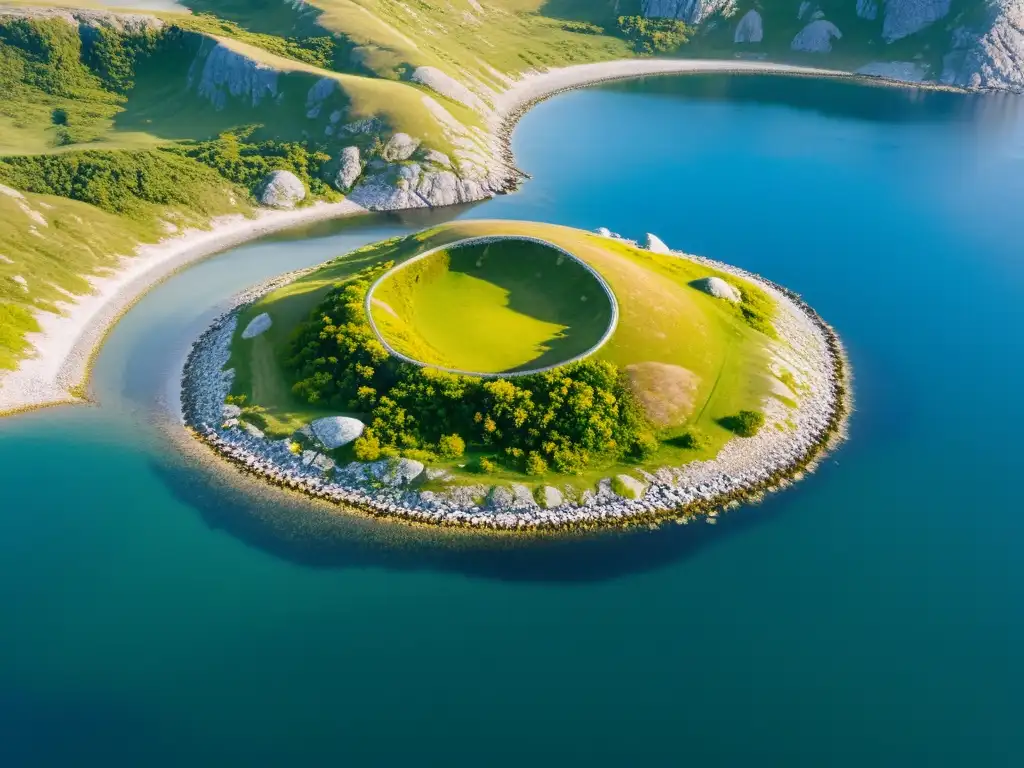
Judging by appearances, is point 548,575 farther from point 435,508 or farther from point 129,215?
point 129,215

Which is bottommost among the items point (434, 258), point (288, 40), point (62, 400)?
point (62, 400)

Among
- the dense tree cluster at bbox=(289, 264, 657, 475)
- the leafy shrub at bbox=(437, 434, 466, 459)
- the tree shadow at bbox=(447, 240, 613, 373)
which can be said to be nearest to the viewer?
the leafy shrub at bbox=(437, 434, 466, 459)

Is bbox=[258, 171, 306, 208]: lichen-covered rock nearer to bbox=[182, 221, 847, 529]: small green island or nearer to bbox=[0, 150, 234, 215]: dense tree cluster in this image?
bbox=[0, 150, 234, 215]: dense tree cluster

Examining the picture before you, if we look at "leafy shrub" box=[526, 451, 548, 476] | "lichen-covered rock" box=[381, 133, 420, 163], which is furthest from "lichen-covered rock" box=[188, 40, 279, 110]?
"leafy shrub" box=[526, 451, 548, 476]

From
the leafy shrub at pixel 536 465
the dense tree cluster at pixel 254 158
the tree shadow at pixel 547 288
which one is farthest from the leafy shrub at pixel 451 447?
the dense tree cluster at pixel 254 158

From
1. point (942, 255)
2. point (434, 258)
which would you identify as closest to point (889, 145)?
point (942, 255)

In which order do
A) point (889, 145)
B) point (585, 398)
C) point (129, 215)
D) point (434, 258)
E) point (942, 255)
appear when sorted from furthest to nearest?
point (889, 145) < point (129, 215) < point (942, 255) < point (434, 258) < point (585, 398)
